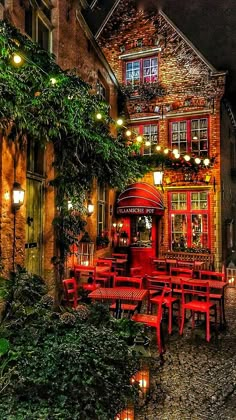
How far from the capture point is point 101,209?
12500mm

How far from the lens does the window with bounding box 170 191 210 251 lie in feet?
43.2

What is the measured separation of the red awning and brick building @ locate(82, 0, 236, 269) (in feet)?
0.18

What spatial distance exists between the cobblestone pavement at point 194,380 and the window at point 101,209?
600 cm

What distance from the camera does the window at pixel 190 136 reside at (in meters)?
13.4

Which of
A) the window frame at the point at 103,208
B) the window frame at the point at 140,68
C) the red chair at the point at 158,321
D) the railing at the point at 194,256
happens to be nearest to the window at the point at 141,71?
the window frame at the point at 140,68

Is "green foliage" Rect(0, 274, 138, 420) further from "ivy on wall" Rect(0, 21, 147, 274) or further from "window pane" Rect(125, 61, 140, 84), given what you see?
"window pane" Rect(125, 61, 140, 84)

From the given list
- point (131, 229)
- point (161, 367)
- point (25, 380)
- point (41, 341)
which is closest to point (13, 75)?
point (41, 341)

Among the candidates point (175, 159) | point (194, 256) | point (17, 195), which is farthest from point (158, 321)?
point (175, 159)

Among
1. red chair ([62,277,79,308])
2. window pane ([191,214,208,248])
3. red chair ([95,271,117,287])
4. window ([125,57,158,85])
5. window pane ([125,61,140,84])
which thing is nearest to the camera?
red chair ([62,277,79,308])

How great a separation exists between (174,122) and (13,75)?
9829 millimetres

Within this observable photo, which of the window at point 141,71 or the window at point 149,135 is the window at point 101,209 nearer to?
the window at point 149,135

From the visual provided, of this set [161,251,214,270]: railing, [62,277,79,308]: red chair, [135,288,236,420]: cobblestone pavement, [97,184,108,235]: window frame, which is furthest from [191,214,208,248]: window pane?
[62,277,79,308]: red chair

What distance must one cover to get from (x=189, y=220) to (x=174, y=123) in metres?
4.14

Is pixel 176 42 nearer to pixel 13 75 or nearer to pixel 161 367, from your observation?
pixel 13 75
